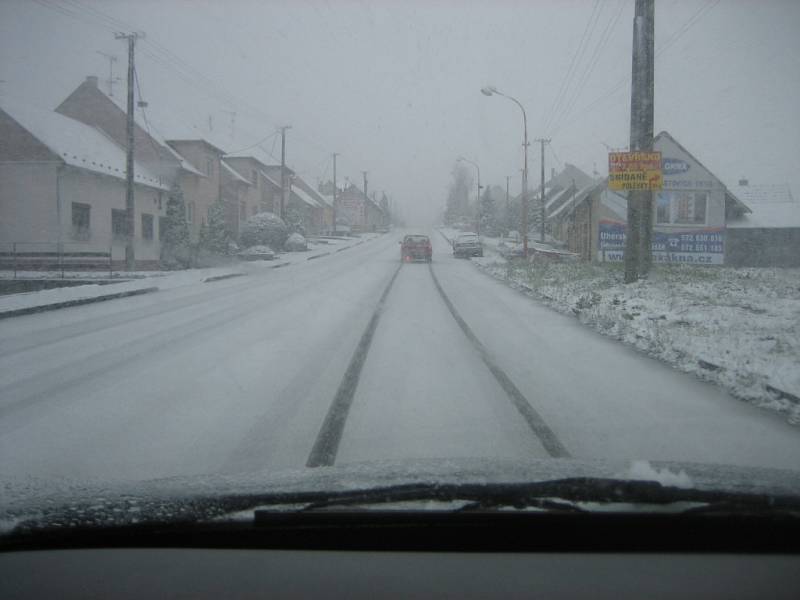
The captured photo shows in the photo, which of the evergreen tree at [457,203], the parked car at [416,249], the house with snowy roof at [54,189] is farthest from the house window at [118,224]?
the evergreen tree at [457,203]

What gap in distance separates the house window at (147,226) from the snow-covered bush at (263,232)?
24.1ft

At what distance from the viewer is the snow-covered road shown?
192 inches

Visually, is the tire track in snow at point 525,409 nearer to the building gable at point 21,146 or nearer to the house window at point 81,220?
the house window at point 81,220

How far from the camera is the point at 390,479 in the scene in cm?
286

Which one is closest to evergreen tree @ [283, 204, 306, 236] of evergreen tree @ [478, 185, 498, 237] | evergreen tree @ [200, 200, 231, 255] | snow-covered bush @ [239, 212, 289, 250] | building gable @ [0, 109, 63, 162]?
snow-covered bush @ [239, 212, 289, 250]

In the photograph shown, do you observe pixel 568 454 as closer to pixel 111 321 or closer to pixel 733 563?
pixel 733 563

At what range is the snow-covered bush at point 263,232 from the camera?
4284 cm

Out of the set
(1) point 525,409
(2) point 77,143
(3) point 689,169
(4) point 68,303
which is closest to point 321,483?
(1) point 525,409

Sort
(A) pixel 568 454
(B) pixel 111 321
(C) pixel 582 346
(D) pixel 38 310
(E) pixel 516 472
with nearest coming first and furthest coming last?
(E) pixel 516 472
(A) pixel 568 454
(C) pixel 582 346
(B) pixel 111 321
(D) pixel 38 310

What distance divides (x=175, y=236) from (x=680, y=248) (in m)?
23.7

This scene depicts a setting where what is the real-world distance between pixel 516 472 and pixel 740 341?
7292 mm

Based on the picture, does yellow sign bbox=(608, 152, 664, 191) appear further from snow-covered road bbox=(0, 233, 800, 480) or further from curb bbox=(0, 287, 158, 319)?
curb bbox=(0, 287, 158, 319)

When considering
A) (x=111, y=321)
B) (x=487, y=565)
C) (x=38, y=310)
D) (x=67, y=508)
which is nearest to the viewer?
(x=487, y=565)

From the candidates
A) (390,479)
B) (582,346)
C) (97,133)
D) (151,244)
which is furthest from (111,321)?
(97,133)
